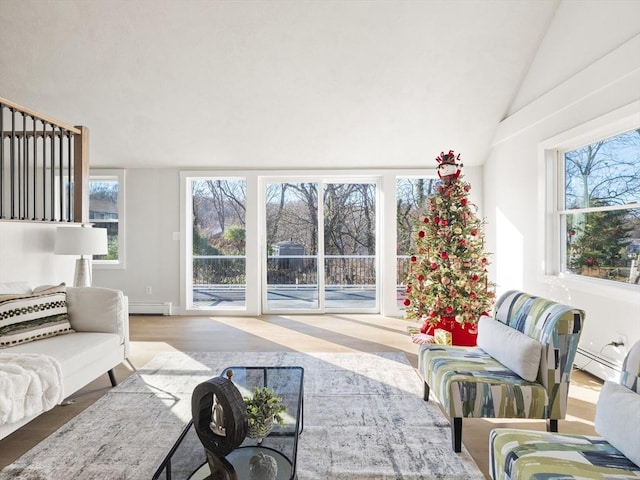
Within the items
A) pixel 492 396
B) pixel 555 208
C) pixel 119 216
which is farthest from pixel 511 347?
pixel 119 216

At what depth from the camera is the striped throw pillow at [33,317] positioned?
268 centimetres

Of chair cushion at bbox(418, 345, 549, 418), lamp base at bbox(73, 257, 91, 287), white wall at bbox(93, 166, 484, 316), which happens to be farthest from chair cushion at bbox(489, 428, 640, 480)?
white wall at bbox(93, 166, 484, 316)

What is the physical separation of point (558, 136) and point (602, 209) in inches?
32.0

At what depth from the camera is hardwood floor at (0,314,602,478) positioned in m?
2.46

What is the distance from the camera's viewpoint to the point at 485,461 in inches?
84.4

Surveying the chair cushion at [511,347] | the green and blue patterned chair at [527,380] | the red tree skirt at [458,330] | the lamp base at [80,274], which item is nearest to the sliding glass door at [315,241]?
the red tree skirt at [458,330]

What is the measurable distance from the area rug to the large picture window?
6.00 feet

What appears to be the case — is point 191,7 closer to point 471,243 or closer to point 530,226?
point 471,243

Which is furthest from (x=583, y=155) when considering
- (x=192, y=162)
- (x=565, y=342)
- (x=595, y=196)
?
(x=192, y=162)

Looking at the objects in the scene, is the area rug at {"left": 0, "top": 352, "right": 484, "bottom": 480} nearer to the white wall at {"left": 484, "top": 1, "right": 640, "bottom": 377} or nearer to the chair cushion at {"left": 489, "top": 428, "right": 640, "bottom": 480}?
the chair cushion at {"left": 489, "top": 428, "right": 640, "bottom": 480}

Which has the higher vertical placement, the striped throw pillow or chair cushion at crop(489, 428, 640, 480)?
the striped throw pillow

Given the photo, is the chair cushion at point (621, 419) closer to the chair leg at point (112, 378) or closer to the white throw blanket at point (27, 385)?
the white throw blanket at point (27, 385)

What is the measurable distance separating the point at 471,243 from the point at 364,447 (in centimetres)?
255

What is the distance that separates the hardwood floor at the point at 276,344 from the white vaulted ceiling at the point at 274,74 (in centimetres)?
221
